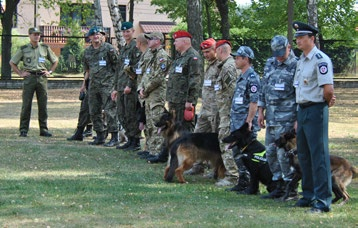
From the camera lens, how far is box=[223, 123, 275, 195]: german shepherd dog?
9.52 m

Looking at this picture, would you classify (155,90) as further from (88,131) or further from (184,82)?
(88,131)

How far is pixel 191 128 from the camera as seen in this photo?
1245 centimetres

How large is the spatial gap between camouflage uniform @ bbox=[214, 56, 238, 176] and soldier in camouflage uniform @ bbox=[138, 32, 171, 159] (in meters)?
2.63

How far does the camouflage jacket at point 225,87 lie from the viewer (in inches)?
408

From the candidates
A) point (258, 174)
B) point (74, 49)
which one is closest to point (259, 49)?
point (74, 49)

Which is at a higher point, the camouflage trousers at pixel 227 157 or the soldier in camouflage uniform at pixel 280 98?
the soldier in camouflage uniform at pixel 280 98

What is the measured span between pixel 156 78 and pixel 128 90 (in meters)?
1.36

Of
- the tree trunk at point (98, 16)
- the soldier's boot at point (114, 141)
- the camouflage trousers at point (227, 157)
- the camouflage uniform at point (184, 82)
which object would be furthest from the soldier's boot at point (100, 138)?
the tree trunk at point (98, 16)

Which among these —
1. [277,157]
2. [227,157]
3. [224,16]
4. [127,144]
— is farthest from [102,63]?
[224,16]

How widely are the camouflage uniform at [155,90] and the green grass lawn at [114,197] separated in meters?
0.54

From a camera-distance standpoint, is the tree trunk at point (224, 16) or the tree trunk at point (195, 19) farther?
the tree trunk at point (224, 16)

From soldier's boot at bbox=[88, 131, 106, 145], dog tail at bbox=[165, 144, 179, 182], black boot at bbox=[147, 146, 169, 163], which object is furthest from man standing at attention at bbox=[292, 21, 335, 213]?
soldier's boot at bbox=[88, 131, 106, 145]

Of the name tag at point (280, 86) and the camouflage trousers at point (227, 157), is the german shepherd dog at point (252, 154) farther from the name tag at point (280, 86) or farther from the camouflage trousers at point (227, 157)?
the name tag at point (280, 86)

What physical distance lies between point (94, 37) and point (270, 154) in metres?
6.93
